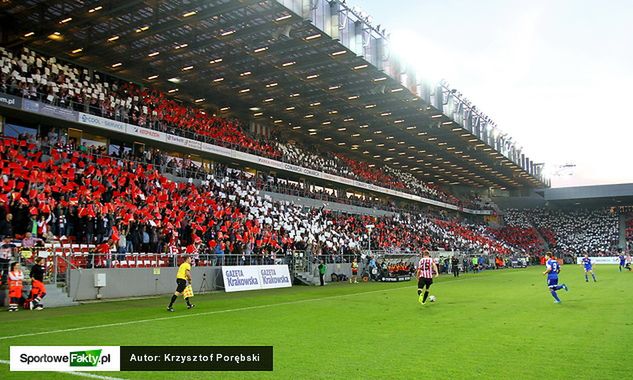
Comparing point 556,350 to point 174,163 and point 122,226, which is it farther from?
point 174,163

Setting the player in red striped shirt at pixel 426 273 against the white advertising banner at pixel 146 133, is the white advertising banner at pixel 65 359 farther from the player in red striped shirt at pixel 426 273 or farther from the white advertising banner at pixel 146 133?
the white advertising banner at pixel 146 133

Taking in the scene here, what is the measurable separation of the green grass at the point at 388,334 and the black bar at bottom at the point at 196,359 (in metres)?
0.20

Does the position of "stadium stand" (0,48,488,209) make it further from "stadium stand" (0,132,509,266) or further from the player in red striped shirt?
the player in red striped shirt

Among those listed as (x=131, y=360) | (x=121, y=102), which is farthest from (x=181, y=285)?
(x=121, y=102)

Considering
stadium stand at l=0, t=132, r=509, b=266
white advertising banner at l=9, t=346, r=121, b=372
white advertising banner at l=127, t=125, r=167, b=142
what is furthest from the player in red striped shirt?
white advertising banner at l=127, t=125, r=167, b=142

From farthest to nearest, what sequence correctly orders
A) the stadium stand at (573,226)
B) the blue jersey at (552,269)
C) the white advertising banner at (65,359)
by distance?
the stadium stand at (573,226) < the blue jersey at (552,269) < the white advertising banner at (65,359)

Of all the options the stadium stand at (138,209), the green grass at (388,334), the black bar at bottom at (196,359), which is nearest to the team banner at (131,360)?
the black bar at bottom at (196,359)

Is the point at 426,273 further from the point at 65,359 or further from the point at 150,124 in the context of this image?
the point at 150,124

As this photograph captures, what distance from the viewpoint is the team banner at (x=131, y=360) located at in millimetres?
8469

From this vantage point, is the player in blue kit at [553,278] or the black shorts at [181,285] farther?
the player in blue kit at [553,278]

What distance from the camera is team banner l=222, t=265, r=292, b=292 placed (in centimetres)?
2942

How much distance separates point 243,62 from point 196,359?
28.5 meters

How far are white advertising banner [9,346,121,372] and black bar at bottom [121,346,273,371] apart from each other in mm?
220

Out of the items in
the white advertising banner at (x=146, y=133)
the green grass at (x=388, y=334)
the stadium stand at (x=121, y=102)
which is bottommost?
the green grass at (x=388, y=334)
